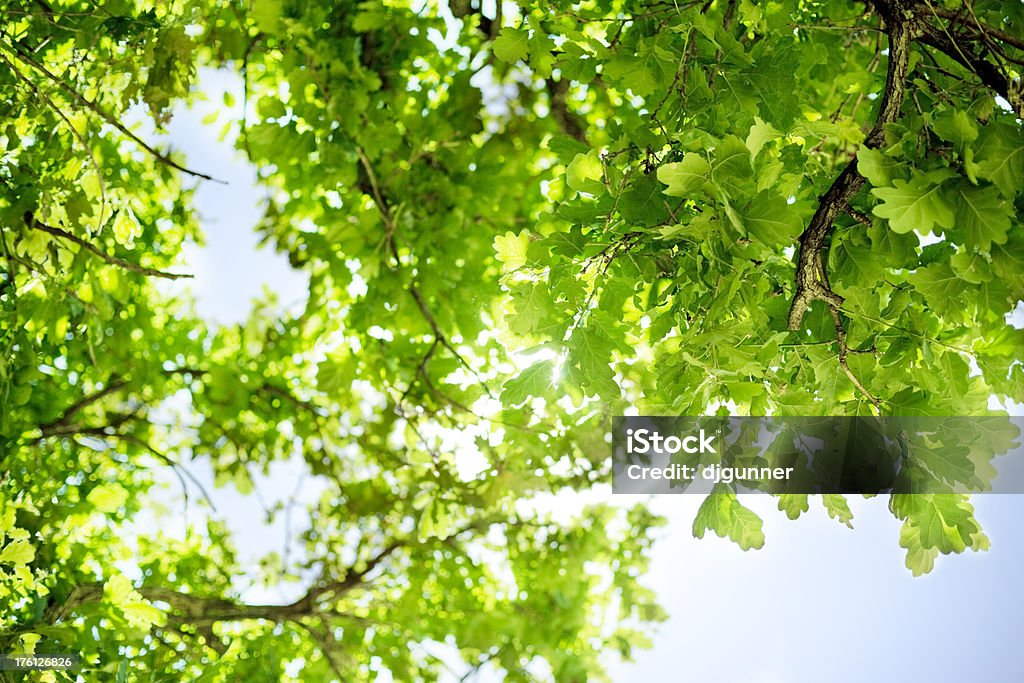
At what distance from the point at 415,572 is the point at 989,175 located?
3.16 meters

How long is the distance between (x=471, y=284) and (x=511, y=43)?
4.78 feet

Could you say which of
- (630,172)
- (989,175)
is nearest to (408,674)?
(630,172)

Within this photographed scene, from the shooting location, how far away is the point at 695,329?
127 cm

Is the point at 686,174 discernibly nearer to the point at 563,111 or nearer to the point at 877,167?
the point at 877,167

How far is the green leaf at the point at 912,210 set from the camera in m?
1.11

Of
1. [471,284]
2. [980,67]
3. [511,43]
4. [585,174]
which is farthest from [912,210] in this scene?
[471,284]

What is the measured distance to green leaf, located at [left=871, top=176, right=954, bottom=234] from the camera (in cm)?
111

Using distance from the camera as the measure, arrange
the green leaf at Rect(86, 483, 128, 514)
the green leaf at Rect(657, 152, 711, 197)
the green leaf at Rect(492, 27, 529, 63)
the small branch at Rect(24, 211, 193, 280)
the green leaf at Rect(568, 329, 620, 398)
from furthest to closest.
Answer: the green leaf at Rect(86, 483, 128, 514) → the small branch at Rect(24, 211, 193, 280) → the green leaf at Rect(492, 27, 529, 63) → the green leaf at Rect(568, 329, 620, 398) → the green leaf at Rect(657, 152, 711, 197)

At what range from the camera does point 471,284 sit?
114 inches

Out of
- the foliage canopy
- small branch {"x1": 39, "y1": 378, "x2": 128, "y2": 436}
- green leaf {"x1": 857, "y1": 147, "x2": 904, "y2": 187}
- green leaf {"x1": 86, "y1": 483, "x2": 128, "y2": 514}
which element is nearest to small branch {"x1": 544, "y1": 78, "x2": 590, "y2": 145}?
the foliage canopy

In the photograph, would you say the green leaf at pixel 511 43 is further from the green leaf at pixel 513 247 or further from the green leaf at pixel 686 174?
the green leaf at pixel 686 174

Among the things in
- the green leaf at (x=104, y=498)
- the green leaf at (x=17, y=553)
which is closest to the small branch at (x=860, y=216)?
the green leaf at (x=17, y=553)

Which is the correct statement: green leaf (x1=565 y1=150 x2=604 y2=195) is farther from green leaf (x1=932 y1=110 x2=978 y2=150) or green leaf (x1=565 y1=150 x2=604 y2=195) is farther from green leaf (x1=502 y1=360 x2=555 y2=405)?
green leaf (x1=932 y1=110 x2=978 y2=150)

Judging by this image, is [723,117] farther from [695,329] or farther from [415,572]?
[415,572]
